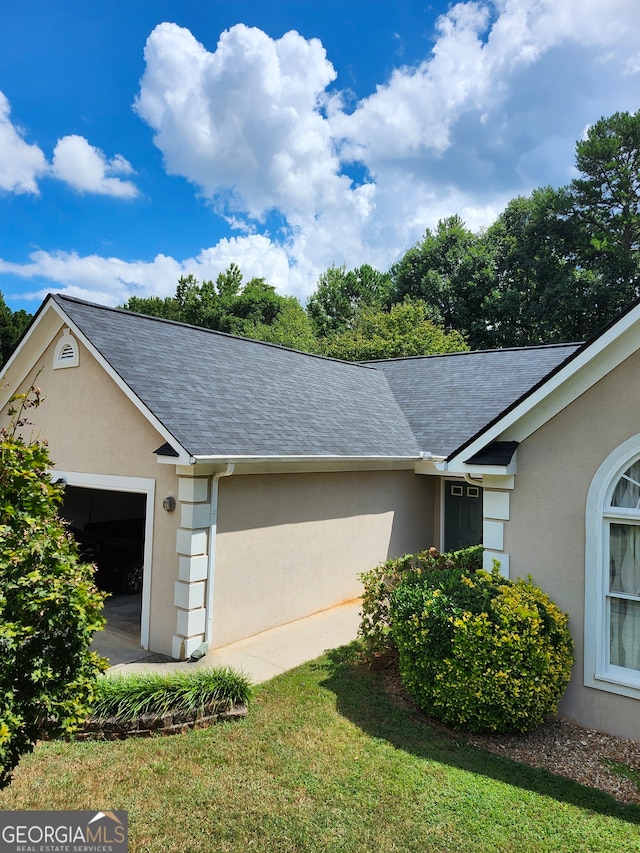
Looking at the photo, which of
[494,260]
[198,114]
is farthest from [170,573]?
[494,260]

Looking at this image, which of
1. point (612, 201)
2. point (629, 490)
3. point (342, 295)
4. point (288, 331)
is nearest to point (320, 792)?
point (629, 490)

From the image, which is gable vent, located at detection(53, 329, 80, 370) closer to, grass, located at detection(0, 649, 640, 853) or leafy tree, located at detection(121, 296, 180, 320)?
grass, located at detection(0, 649, 640, 853)

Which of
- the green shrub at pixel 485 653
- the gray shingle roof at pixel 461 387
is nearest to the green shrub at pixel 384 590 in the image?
the green shrub at pixel 485 653

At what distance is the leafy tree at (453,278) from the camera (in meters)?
34.4

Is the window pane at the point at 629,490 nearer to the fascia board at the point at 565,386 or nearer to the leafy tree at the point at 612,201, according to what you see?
the fascia board at the point at 565,386

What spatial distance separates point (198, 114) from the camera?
12.3m

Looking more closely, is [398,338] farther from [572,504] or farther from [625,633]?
[625,633]

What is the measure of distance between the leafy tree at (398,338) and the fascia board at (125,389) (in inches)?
908

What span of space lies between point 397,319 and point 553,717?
94.7ft

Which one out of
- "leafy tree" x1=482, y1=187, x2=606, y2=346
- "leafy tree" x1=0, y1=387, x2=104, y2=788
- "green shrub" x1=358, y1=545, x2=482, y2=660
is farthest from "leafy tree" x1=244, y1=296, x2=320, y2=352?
"leafy tree" x1=0, y1=387, x2=104, y2=788

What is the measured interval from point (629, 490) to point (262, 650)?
5.77 metres

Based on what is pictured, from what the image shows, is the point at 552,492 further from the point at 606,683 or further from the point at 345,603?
the point at 345,603

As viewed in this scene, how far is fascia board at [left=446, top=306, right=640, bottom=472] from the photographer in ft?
Answer: 18.9

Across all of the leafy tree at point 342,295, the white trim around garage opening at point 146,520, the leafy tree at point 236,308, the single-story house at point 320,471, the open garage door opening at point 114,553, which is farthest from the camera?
the leafy tree at point 342,295
